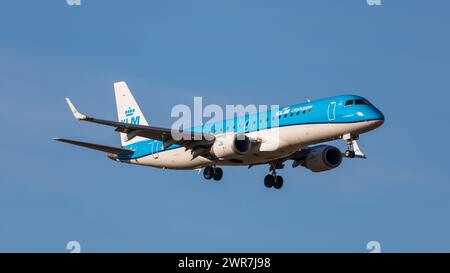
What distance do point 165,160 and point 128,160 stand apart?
4446 mm

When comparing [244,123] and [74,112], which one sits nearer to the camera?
[74,112]

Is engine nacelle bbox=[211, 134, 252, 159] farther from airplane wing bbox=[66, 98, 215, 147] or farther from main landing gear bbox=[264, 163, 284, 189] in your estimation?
main landing gear bbox=[264, 163, 284, 189]

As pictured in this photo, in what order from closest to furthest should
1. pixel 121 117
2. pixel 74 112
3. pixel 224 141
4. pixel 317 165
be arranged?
1. pixel 74 112
2. pixel 224 141
3. pixel 317 165
4. pixel 121 117

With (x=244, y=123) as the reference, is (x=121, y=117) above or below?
above

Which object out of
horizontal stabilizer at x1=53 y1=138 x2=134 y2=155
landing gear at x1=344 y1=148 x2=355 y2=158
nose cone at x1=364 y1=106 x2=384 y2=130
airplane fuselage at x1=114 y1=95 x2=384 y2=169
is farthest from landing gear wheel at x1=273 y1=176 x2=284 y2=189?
nose cone at x1=364 y1=106 x2=384 y2=130

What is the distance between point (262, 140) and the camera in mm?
69312

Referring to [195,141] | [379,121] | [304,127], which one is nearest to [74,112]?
[195,141]

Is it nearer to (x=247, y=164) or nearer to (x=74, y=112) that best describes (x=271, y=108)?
(x=247, y=164)

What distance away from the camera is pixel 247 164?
72.6m

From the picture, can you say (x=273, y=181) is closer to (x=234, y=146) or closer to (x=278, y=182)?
(x=278, y=182)

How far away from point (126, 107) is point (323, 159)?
19442mm

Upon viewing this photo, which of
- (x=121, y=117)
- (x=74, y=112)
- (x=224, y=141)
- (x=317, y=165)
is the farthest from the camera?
(x=121, y=117)

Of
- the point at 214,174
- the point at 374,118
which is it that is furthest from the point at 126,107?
the point at 374,118

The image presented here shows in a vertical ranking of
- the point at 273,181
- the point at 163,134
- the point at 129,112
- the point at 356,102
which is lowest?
the point at 273,181
